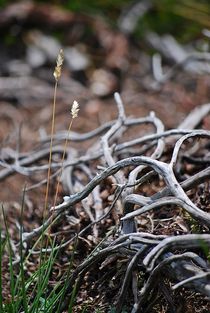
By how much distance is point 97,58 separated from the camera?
15.2ft

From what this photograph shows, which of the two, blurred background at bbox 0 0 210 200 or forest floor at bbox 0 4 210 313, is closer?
forest floor at bbox 0 4 210 313

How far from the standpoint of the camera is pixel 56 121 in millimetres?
4086

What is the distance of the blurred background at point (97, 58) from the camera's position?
407 cm

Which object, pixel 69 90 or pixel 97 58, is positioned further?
pixel 97 58

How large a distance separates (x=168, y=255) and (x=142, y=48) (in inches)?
128

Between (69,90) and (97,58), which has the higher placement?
(97,58)

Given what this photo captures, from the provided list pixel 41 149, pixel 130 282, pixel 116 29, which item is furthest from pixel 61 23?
pixel 130 282

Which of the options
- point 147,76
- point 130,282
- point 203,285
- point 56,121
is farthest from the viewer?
point 147,76

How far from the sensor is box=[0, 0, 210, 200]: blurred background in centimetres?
407

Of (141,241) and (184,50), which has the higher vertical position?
(141,241)

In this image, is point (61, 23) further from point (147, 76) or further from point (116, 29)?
point (147, 76)

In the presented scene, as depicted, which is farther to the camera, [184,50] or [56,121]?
[184,50]

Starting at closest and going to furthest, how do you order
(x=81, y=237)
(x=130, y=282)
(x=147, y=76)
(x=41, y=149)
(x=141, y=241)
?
(x=141, y=241) < (x=130, y=282) < (x=81, y=237) < (x=41, y=149) < (x=147, y=76)

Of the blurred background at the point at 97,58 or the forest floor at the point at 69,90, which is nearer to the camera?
the forest floor at the point at 69,90
